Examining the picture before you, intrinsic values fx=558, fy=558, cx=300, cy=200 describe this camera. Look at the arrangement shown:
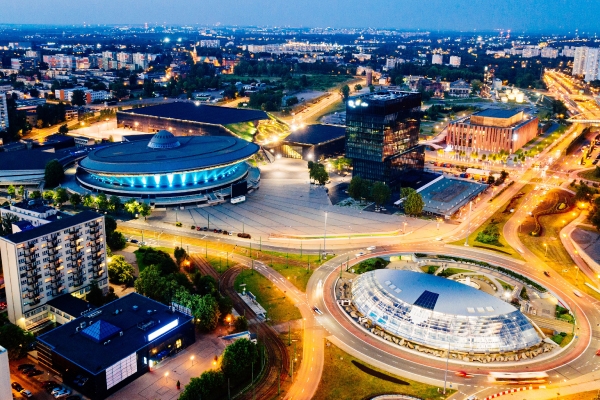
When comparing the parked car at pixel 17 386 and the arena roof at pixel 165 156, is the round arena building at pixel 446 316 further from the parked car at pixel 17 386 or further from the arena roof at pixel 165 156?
the arena roof at pixel 165 156

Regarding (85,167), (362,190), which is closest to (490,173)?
(362,190)

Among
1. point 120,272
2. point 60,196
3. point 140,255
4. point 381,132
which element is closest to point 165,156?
point 60,196

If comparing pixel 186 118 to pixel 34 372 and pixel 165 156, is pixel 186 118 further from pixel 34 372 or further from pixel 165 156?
pixel 34 372

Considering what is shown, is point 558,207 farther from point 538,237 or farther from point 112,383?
point 112,383

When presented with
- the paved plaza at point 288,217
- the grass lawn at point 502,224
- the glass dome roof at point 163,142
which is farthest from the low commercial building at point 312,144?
the grass lawn at point 502,224

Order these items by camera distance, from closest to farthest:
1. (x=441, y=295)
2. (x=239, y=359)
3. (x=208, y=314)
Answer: (x=239, y=359) < (x=208, y=314) < (x=441, y=295)

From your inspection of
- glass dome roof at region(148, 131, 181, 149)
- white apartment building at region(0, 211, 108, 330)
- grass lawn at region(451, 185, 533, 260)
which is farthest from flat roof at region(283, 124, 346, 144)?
white apartment building at region(0, 211, 108, 330)
